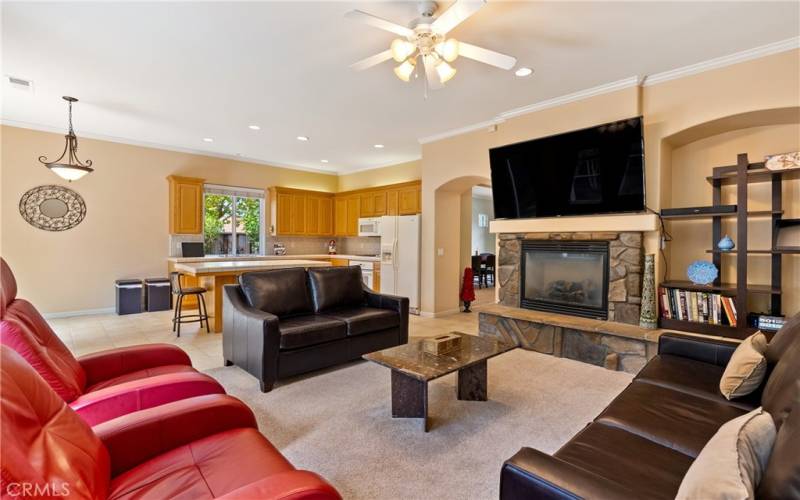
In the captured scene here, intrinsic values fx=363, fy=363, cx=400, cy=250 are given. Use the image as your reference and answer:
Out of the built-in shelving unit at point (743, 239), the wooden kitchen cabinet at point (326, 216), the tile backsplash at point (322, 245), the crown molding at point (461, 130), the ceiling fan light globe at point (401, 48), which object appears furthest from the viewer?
the wooden kitchen cabinet at point (326, 216)

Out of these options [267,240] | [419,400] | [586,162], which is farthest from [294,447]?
[267,240]

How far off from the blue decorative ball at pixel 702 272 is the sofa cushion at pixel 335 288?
131 inches

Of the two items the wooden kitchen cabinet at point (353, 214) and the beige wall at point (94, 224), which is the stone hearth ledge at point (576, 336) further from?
the beige wall at point (94, 224)

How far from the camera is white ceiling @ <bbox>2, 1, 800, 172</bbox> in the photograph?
259 cm

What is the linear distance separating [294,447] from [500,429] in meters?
1.33

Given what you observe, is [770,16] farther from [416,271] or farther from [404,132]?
[416,271]

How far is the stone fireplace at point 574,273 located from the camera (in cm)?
369

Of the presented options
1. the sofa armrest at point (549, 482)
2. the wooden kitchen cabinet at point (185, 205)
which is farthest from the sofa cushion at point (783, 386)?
the wooden kitchen cabinet at point (185, 205)

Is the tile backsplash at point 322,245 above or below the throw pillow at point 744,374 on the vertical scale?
above

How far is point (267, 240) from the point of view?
7910 millimetres

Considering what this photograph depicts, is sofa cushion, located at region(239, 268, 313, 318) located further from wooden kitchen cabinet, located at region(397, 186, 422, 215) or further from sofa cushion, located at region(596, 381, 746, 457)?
wooden kitchen cabinet, located at region(397, 186, 422, 215)

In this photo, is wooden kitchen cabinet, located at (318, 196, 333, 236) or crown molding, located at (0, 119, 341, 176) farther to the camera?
wooden kitchen cabinet, located at (318, 196, 333, 236)

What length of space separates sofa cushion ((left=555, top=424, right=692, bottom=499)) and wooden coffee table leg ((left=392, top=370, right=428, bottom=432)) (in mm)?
1187

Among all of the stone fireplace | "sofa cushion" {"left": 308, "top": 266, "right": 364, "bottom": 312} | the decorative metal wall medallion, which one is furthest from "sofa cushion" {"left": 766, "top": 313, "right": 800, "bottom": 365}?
the decorative metal wall medallion
